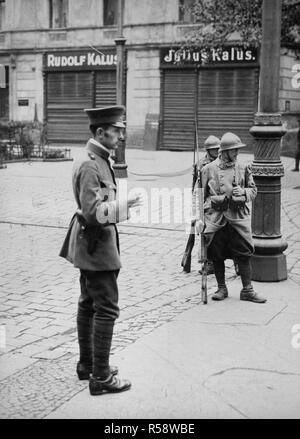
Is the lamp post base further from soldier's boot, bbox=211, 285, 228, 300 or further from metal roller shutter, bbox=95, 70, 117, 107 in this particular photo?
metal roller shutter, bbox=95, 70, 117, 107

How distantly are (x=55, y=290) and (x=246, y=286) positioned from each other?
201 centimetres

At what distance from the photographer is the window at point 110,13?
93.9 ft

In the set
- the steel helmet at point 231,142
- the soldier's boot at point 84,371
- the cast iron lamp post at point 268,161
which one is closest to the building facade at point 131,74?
the cast iron lamp post at point 268,161

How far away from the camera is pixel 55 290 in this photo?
289 inches

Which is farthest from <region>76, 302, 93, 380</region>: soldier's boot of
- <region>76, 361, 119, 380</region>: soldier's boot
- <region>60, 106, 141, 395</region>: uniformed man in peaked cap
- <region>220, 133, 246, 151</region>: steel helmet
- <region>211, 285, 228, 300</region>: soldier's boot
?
<region>220, 133, 246, 151</region>: steel helmet

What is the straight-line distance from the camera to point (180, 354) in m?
5.23

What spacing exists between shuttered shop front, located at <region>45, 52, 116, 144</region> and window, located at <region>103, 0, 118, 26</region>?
57.3 inches

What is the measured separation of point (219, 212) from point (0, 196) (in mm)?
8115

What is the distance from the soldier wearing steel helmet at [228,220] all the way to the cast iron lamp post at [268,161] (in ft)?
2.40

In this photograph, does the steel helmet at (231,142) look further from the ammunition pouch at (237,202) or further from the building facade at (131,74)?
the building facade at (131,74)

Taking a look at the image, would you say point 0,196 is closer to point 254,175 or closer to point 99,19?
point 254,175

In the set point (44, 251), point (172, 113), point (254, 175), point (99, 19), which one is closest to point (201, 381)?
point (254, 175)

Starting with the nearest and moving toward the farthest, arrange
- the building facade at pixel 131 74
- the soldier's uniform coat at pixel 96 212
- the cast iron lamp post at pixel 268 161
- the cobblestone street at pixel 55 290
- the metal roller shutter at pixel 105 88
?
the soldier's uniform coat at pixel 96 212 → the cobblestone street at pixel 55 290 → the cast iron lamp post at pixel 268 161 → the building facade at pixel 131 74 → the metal roller shutter at pixel 105 88

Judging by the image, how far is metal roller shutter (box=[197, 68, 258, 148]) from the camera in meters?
26.0
